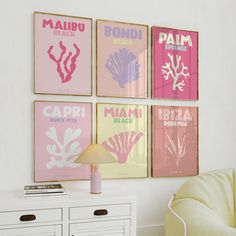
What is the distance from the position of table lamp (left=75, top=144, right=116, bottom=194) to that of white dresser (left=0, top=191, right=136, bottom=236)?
0.30 feet

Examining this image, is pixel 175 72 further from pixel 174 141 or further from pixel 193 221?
pixel 193 221

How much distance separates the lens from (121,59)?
3.01 meters

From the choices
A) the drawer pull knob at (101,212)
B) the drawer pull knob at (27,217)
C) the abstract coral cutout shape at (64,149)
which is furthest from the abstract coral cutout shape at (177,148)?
the drawer pull knob at (27,217)

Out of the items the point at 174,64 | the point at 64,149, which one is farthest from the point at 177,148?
the point at 64,149

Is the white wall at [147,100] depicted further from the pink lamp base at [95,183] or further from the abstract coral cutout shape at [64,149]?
the pink lamp base at [95,183]

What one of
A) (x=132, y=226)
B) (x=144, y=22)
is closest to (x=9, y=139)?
(x=132, y=226)

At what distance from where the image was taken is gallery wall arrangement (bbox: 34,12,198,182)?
2795 mm

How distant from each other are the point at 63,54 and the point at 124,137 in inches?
33.1

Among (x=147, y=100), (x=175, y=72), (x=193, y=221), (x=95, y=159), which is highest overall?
(x=175, y=72)

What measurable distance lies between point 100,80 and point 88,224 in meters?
1.14

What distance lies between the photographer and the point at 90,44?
2922mm

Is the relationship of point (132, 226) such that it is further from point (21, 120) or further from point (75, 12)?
point (75, 12)

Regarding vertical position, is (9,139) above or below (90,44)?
below

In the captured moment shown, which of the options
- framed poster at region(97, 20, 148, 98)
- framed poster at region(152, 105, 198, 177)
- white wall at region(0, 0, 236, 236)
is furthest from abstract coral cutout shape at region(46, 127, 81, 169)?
framed poster at region(152, 105, 198, 177)
